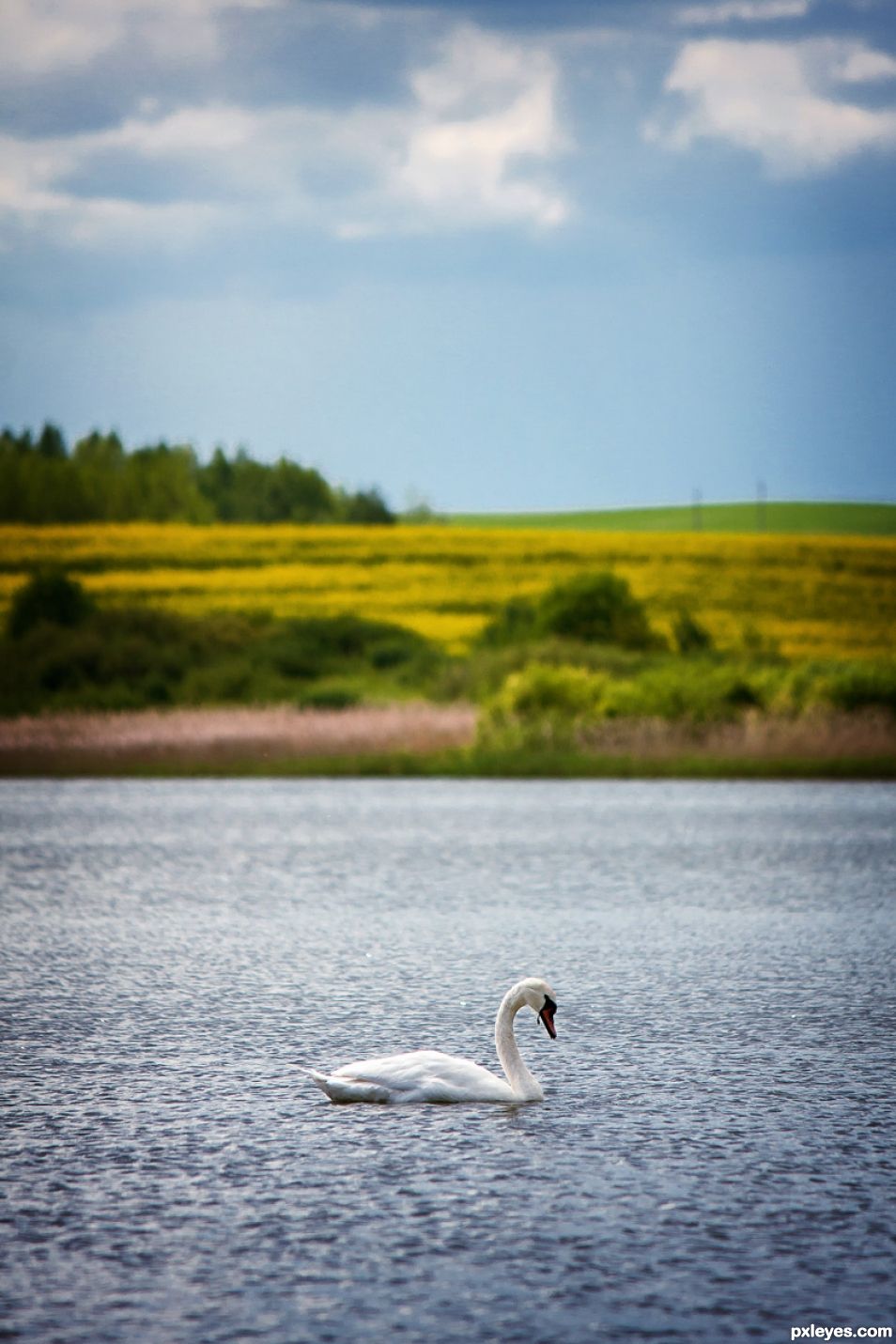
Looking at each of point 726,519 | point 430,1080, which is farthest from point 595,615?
point 726,519

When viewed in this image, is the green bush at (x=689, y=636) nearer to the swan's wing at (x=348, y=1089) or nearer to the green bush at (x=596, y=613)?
the green bush at (x=596, y=613)

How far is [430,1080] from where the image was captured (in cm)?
721

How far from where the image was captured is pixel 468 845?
19.1 metres

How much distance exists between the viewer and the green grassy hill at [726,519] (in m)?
88.2

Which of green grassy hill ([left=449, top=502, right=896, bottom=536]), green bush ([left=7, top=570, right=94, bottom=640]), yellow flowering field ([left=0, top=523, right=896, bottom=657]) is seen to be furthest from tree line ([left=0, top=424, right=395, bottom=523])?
green grassy hill ([left=449, top=502, right=896, bottom=536])

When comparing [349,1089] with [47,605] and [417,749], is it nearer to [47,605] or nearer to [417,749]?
[417,749]

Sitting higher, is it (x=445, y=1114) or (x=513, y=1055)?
(x=513, y=1055)

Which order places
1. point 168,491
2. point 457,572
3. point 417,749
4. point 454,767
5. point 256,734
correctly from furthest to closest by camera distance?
point 168,491, point 457,572, point 256,734, point 417,749, point 454,767

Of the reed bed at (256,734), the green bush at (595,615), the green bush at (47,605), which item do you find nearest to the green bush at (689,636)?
the green bush at (595,615)

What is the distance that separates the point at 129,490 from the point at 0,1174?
59496 mm

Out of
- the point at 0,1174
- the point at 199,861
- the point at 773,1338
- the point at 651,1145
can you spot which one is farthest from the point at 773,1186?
the point at 199,861

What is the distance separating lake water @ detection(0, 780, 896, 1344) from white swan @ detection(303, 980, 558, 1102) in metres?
0.07

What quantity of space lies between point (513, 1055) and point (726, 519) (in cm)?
9398

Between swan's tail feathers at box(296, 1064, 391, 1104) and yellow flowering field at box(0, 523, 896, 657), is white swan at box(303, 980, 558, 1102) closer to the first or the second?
swan's tail feathers at box(296, 1064, 391, 1104)
